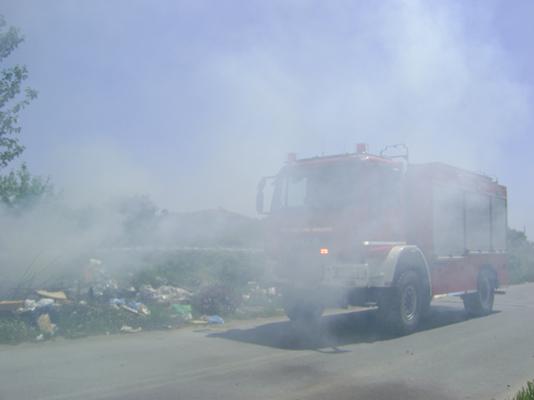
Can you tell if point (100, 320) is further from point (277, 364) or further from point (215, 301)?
point (277, 364)

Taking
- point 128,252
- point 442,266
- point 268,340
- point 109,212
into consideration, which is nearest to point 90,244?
point 109,212

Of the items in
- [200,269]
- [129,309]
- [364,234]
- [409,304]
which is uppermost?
[364,234]

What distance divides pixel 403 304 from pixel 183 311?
14.5 feet

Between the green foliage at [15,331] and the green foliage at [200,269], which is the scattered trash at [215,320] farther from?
the green foliage at [15,331]

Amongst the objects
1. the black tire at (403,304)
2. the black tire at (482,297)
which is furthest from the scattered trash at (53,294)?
the black tire at (482,297)

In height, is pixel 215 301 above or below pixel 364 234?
below

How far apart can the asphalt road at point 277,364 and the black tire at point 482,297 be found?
5.46 ft

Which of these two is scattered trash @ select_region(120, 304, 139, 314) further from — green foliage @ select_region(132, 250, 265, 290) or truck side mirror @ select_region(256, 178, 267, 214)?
truck side mirror @ select_region(256, 178, 267, 214)

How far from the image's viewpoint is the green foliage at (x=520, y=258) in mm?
27391

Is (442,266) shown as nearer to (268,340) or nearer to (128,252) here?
(268,340)

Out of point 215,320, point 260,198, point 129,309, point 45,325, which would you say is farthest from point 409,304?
point 45,325

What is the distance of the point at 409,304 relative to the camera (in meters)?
9.79

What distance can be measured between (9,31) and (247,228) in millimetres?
5740

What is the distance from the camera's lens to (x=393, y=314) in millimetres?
9250
